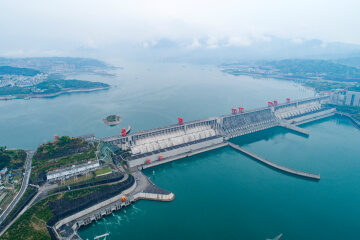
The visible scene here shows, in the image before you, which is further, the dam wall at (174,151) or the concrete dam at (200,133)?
the concrete dam at (200,133)

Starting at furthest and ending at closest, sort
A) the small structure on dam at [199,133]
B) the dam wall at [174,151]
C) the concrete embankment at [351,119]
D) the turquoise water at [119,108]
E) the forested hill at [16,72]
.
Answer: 1. the forested hill at [16,72]
2. the concrete embankment at [351,119]
3. the turquoise water at [119,108]
4. the small structure on dam at [199,133]
5. the dam wall at [174,151]

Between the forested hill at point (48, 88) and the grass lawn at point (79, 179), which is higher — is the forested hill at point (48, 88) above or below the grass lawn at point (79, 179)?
above

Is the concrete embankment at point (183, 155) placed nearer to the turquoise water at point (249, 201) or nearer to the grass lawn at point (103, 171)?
the turquoise water at point (249, 201)

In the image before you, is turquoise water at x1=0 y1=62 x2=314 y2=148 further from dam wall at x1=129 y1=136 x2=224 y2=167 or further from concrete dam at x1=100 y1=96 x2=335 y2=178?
dam wall at x1=129 y1=136 x2=224 y2=167

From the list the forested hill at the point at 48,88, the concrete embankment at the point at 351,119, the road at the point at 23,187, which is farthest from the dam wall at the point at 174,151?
the forested hill at the point at 48,88

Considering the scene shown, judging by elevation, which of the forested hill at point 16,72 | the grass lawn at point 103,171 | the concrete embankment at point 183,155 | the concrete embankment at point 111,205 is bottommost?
the concrete embankment at point 111,205

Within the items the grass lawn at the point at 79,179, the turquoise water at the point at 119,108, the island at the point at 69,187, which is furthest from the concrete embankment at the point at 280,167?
the grass lawn at the point at 79,179

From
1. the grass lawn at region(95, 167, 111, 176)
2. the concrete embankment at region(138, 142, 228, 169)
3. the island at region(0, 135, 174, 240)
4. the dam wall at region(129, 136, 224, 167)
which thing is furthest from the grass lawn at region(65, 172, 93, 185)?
the concrete embankment at region(138, 142, 228, 169)

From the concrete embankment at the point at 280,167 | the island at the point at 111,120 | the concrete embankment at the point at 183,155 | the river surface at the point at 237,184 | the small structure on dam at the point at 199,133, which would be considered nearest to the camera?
the river surface at the point at 237,184

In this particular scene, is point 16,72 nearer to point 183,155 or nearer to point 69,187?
point 183,155

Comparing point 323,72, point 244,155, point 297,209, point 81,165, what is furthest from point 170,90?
point 323,72
